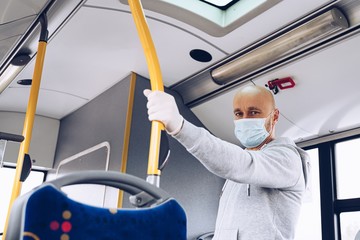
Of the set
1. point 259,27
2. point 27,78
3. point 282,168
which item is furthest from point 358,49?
point 27,78

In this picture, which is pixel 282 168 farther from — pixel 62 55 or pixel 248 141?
pixel 62 55

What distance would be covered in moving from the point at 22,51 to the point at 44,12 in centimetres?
→ 43

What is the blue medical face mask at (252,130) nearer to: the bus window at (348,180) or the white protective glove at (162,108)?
the white protective glove at (162,108)

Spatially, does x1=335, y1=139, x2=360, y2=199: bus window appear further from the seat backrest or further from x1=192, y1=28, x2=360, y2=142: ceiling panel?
the seat backrest

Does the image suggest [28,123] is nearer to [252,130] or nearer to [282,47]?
[252,130]

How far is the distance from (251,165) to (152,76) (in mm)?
446

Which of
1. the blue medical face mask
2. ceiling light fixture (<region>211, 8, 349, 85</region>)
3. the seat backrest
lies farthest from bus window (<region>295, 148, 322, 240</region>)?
the seat backrest

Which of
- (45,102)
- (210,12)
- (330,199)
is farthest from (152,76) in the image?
(45,102)

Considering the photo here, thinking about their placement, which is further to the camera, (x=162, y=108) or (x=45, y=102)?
(x=45, y=102)

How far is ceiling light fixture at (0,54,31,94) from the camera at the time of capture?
2597 millimetres

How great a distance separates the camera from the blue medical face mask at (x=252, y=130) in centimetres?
166

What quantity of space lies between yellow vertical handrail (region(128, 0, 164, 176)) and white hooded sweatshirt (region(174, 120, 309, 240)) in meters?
0.20

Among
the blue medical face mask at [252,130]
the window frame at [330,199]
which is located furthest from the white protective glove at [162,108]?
the window frame at [330,199]

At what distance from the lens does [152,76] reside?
1.14 m
